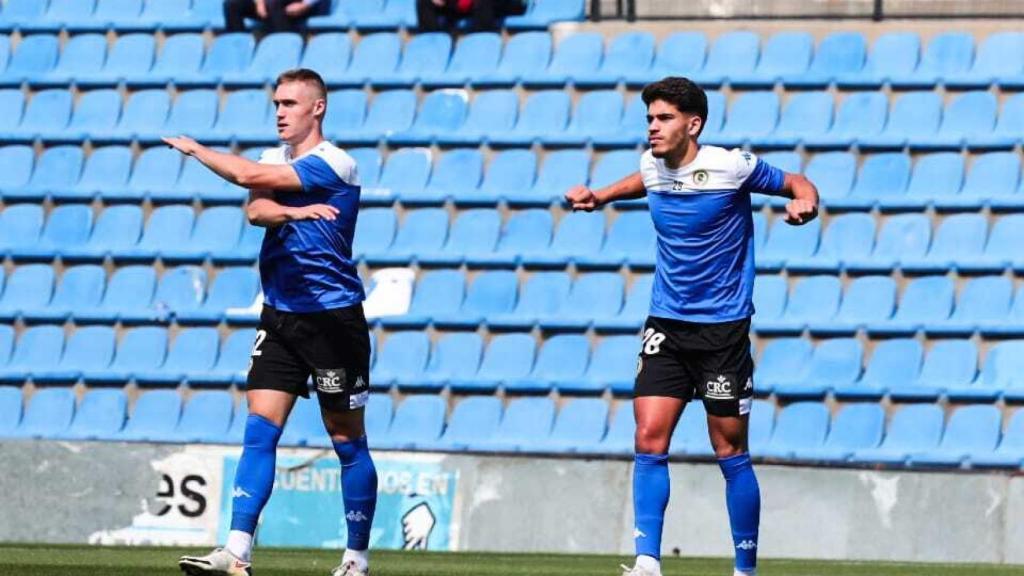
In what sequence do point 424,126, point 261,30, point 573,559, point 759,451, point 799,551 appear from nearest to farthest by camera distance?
point 573,559 → point 799,551 → point 759,451 → point 424,126 → point 261,30

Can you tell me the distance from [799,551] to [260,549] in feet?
11.7

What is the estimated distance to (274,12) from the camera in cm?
1862

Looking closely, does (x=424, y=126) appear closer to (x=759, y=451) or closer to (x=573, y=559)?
(x=759, y=451)

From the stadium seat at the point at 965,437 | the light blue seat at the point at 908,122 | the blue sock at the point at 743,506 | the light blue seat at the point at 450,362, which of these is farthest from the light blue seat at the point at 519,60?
the blue sock at the point at 743,506

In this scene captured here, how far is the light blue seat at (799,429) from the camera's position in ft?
48.7

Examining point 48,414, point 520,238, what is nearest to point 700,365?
point 520,238

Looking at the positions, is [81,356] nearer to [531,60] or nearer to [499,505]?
[499,505]

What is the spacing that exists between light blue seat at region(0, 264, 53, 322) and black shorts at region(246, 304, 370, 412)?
890 cm

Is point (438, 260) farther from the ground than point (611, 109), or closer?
closer

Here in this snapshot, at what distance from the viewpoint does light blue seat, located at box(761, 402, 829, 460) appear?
48.7 ft

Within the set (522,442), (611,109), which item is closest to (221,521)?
(522,442)

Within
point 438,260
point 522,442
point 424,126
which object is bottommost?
point 522,442

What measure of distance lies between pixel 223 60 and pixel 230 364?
3.43 meters

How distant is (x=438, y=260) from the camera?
16.4 meters
